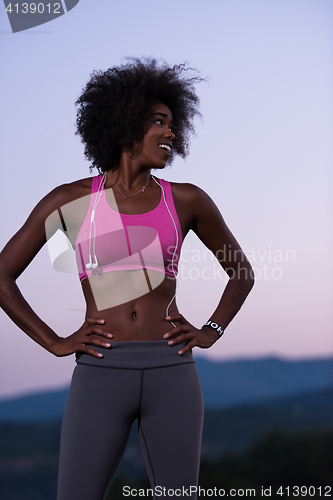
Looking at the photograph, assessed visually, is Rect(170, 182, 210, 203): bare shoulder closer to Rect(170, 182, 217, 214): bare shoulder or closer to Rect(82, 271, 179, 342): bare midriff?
Rect(170, 182, 217, 214): bare shoulder

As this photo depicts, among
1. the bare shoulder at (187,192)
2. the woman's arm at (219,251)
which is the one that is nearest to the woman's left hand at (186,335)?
the woman's arm at (219,251)

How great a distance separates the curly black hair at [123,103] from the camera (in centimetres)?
201

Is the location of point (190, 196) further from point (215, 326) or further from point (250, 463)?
point (250, 463)

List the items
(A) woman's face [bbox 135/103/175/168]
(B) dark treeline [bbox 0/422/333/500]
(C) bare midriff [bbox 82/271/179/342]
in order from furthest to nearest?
(B) dark treeline [bbox 0/422/333/500] < (A) woman's face [bbox 135/103/175/168] < (C) bare midriff [bbox 82/271/179/342]

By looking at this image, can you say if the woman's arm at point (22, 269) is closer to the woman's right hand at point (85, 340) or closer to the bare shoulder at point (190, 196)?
the woman's right hand at point (85, 340)

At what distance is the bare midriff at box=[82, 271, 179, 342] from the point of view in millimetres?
1684

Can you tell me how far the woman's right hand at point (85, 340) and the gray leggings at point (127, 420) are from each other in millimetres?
32

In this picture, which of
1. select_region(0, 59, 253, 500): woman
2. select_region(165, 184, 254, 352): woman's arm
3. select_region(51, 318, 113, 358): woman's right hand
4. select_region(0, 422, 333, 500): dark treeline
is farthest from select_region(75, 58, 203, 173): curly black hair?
select_region(0, 422, 333, 500): dark treeline

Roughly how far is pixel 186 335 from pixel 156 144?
73 centimetres

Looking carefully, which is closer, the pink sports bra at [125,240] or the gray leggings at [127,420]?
the gray leggings at [127,420]

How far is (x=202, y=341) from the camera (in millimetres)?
1851

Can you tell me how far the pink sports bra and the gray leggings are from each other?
0.90ft

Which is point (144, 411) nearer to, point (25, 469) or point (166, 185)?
point (166, 185)

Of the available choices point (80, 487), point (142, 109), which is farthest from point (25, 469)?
point (142, 109)
